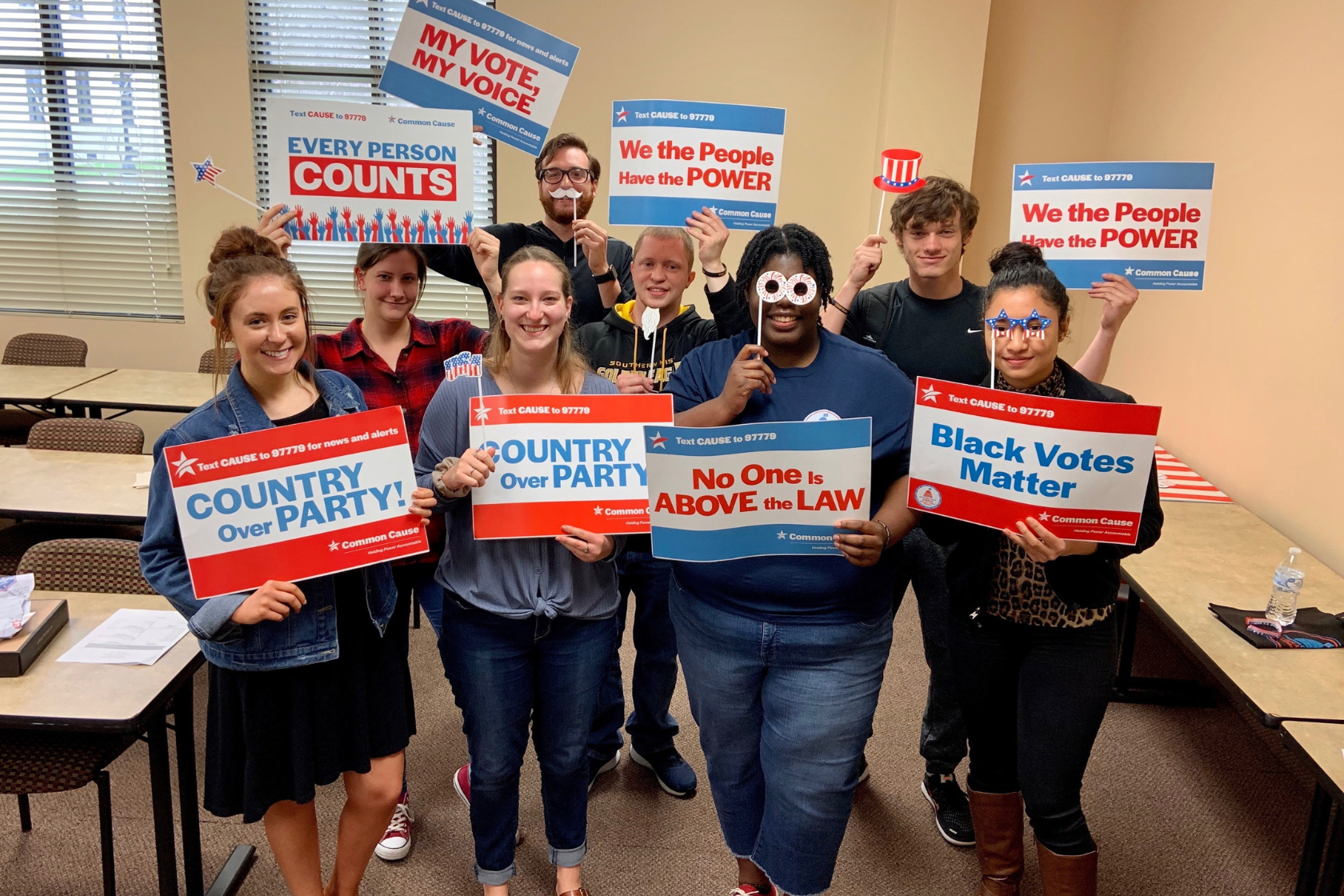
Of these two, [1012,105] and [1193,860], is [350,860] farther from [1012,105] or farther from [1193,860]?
[1012,105]

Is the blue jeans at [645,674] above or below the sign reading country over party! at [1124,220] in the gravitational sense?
below

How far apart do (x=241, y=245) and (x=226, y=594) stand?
954 mm

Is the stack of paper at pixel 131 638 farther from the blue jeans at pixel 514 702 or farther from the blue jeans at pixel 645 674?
the blue jeans at pixel 645 674

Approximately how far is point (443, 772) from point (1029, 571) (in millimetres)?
2143

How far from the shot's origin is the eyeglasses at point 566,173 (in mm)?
3027

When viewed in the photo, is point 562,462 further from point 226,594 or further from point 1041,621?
point 1041,621

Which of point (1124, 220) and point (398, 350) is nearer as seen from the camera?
point (398, 350)

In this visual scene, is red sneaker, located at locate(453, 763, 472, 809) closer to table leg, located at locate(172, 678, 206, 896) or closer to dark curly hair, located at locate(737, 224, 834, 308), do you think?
table leg, located at locate(172, 678, 206, 896)

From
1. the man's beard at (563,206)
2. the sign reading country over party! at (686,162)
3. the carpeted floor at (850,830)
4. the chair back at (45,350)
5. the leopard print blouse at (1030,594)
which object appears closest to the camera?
the leopard print blouse at (1030,594)

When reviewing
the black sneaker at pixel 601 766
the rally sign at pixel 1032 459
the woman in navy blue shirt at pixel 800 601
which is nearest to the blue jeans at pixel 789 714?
the woman in navy blue shirt at pixel 800 601

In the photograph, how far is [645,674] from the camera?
9.97ft

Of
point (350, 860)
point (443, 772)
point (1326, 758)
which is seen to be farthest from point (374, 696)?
point (1326, 758)

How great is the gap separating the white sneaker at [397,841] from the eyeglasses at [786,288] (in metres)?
1.89

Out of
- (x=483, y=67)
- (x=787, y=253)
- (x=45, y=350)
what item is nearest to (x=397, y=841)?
(x=787, y=253)
